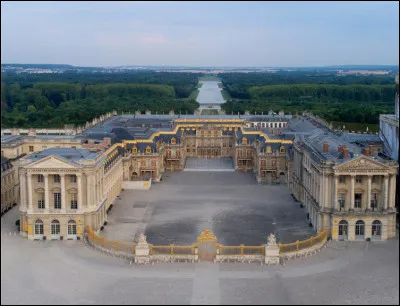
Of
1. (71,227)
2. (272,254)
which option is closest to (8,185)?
(71,227)

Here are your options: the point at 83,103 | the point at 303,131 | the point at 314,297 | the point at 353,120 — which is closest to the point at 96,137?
the point at 303,131

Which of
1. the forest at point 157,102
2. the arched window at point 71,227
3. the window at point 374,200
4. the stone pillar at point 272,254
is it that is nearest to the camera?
the stone pillar at point 272,254

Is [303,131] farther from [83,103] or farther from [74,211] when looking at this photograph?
[83,103]

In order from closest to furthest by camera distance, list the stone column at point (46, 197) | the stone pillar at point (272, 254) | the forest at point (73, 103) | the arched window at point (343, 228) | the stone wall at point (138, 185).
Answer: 1. the stone pillar at point (272, 254)
2. the arched window at point (343, 228)
3. the stone column at point (46, 197)
4. the stone wall at point (138, 185)
5. the forest at point (73, 103)

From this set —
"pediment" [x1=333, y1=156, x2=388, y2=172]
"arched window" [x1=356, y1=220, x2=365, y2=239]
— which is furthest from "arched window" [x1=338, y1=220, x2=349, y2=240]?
"pediment" [x1=333, y1=156, x2=388, y2=172]

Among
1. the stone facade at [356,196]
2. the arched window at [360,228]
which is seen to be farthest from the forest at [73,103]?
the arched window at [360,228]

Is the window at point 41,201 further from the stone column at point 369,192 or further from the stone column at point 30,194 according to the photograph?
the stone column at point 369,192
